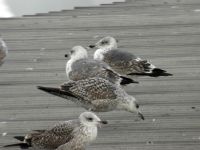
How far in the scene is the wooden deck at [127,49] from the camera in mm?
8711

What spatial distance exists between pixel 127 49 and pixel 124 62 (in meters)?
1.34

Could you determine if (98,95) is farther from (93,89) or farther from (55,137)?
(55,137)

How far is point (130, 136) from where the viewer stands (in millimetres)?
8562

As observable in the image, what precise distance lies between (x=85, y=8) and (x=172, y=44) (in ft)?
8.91

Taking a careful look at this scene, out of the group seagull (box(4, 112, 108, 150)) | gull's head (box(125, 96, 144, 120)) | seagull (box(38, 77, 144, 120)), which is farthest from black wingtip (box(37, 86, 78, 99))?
seagull (box(4, 112, 108, 150))

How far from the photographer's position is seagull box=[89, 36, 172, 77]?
10.3 m

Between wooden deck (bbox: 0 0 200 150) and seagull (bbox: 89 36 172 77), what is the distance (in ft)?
0.62

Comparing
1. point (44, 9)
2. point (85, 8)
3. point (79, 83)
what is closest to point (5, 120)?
point (79, 83)

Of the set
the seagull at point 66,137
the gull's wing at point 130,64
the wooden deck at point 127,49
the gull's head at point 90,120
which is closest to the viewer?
the seagull at point 66,137

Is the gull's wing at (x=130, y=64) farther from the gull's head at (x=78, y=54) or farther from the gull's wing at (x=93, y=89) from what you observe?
the gull's wing at (x=93, y=89)

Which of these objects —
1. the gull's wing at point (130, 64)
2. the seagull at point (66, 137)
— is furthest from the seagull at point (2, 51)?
the seagull at point (66, 137)

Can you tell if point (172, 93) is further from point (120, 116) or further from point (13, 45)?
point (13, 45)

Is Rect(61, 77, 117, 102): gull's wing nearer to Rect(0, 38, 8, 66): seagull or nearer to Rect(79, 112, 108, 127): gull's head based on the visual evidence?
Rect(79, 112, 108, 127): gull's head

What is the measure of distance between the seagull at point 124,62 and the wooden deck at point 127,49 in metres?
0.19
